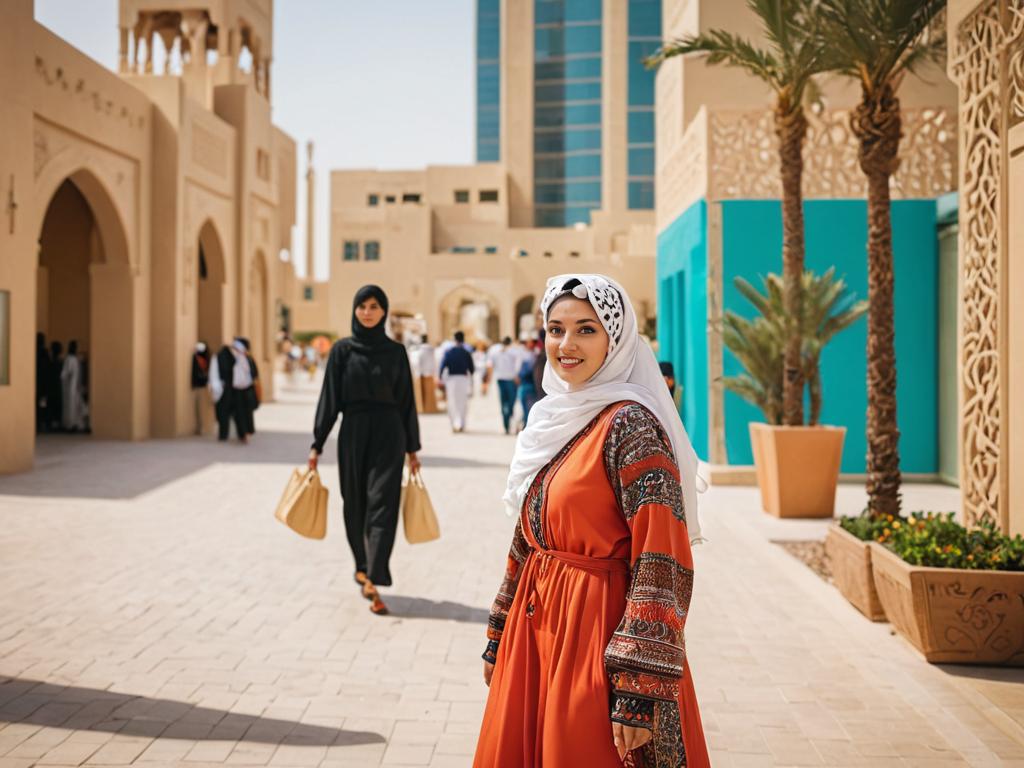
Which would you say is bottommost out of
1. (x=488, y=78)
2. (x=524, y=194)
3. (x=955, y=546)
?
(x=955, y=546)

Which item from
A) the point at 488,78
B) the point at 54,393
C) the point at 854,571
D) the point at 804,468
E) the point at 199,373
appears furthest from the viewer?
the point at 488,78

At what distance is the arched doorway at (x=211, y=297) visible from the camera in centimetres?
1839

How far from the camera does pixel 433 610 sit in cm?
580

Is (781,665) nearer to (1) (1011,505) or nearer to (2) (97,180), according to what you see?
(1) (1011,505)

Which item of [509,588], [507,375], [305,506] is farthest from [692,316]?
[509,588]

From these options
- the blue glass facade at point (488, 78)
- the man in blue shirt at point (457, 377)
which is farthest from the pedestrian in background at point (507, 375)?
the blue glass facade at point (488, 78)

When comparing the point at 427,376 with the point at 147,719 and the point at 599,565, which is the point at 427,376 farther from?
the point at 599,565

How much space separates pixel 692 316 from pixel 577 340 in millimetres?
10329

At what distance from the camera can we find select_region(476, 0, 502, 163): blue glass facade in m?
76.3

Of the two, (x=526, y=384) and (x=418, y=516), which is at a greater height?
Result: (x=526, y=384)

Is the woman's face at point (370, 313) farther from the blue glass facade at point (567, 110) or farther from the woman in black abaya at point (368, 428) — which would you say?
the blue glass facade at point (567, 110)

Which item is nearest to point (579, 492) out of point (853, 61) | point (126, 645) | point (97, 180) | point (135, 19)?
point (126, 645)

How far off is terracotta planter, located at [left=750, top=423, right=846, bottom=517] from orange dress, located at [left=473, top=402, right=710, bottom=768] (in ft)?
21.7

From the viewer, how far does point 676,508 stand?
2.23m
